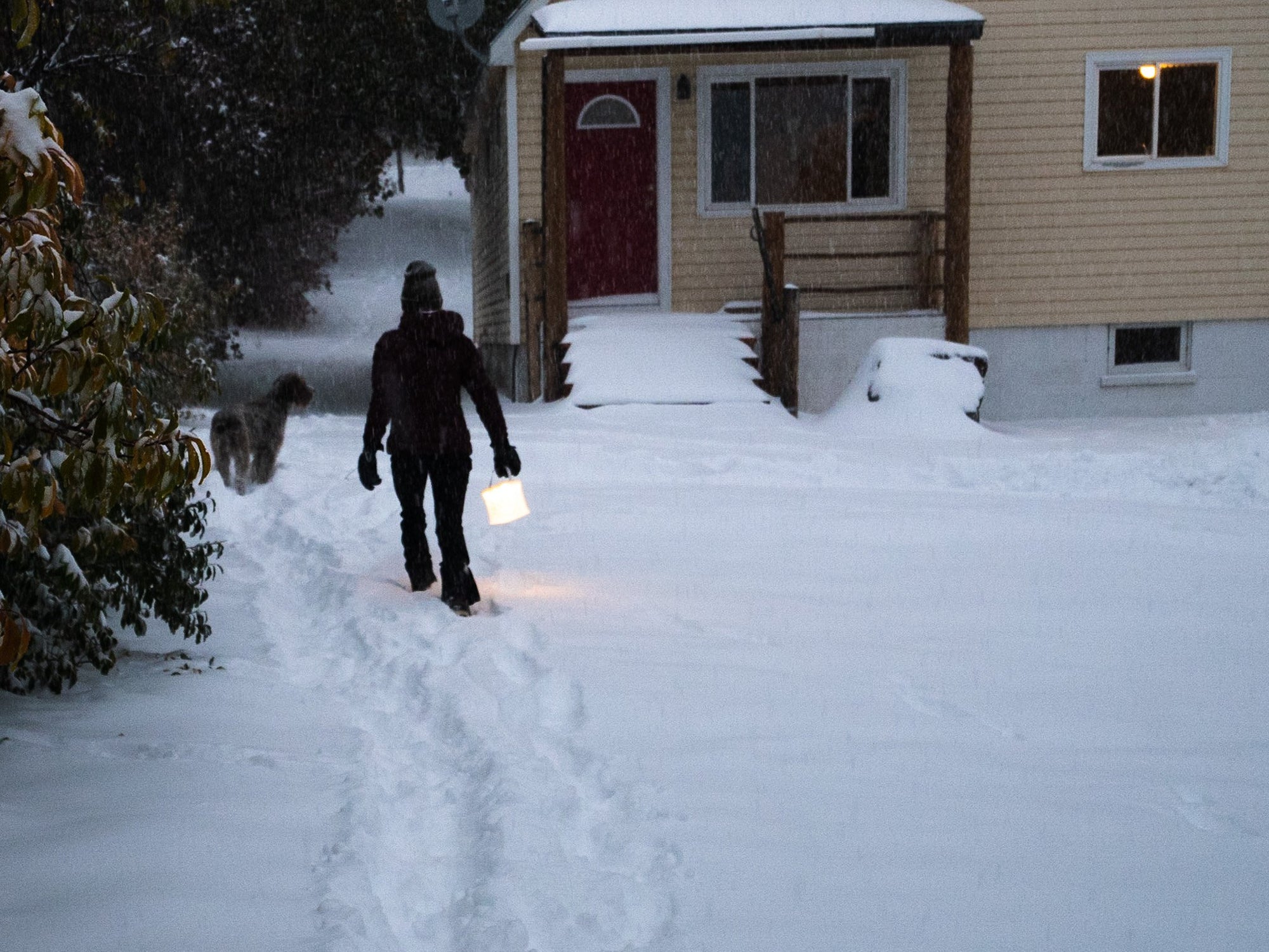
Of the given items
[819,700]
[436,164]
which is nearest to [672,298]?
[819,700]

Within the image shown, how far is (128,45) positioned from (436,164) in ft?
215

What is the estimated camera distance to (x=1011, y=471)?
415 inches

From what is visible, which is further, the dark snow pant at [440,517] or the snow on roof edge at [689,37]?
the snow on roof edge at [689,37]

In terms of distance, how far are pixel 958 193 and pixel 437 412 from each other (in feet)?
29.9

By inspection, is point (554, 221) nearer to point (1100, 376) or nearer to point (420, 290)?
point (1100, 376)

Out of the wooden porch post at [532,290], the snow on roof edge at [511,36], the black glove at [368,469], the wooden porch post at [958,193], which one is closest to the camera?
the black glove at [368,469]

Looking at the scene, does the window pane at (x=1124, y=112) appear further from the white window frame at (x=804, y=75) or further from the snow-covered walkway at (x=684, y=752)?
the snow-covered walkway at (x=684, y=752)

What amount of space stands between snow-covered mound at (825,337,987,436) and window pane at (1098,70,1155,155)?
11.4 feet

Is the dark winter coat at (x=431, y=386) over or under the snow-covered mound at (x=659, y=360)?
over

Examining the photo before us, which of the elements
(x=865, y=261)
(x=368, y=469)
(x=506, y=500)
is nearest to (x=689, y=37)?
(x=865, y=261)

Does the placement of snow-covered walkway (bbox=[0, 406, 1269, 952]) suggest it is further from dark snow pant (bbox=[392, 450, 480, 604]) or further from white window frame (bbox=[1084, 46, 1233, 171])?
white window frame (bbox=[1084, 46, 1233, 171])

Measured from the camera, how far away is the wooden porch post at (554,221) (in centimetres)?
1352

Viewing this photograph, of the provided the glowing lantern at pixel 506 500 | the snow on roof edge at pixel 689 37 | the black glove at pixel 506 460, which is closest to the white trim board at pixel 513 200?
the snow on roof edge at pixel 689 37

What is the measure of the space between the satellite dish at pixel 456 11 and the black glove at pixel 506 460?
467 inches
